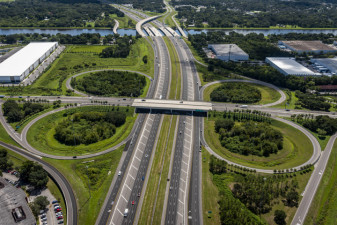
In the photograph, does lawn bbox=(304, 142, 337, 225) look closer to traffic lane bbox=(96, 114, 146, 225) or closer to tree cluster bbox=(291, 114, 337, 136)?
tree cluster bbox=(291, 114, 337, 136)

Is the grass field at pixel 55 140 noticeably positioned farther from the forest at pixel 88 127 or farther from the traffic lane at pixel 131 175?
the traffic lane at pixel 131 175

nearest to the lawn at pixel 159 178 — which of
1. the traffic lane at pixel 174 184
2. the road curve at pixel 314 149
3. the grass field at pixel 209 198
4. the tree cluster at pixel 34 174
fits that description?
the traffic lane at pixel 174 184

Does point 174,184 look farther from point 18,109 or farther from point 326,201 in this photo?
point 18,109

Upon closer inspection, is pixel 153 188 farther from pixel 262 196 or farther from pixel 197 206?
pixel 262 196

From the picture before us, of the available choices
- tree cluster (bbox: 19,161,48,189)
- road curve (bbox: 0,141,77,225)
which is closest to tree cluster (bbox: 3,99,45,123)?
road curve (bbox: 0,141,77,225)

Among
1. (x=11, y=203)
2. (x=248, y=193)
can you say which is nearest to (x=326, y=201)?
(x=248, y=193)

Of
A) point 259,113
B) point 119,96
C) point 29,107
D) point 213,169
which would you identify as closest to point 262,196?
point 213,169
